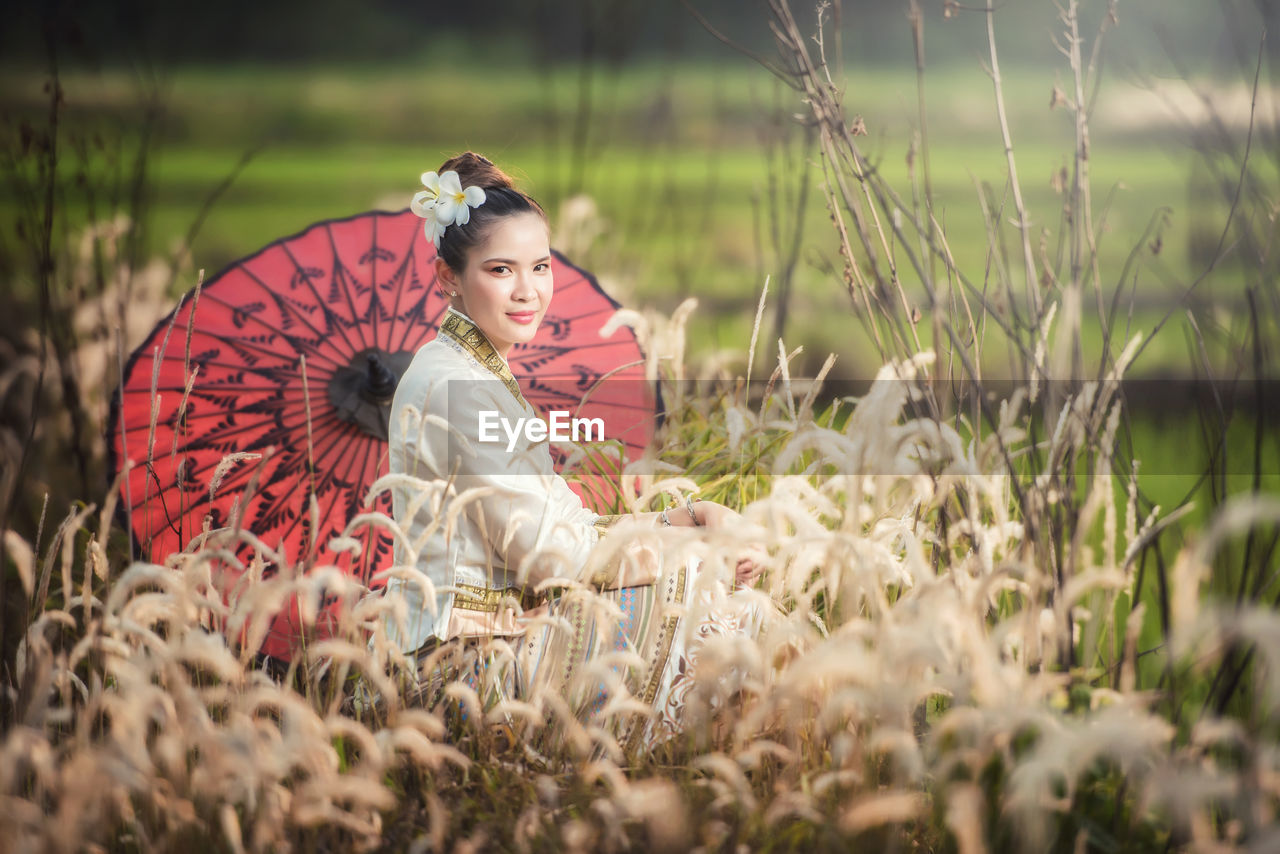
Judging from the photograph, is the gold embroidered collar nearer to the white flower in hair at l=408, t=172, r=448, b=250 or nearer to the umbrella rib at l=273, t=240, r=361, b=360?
the white flower in hair at l=408, t=172, r=448, b=250

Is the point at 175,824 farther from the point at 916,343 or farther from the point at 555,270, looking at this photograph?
the point at 555,270

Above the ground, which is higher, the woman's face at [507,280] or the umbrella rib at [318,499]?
the woman's face at [507,280]

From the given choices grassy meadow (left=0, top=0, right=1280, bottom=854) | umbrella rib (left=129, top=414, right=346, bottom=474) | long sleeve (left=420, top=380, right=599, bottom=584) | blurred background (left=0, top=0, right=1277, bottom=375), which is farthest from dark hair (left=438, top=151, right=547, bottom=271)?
blurred background (left=0, top=0, right=1277, bottom=375)

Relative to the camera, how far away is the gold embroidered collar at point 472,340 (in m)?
1.60

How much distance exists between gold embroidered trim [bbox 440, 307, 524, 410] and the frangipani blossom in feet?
0.50

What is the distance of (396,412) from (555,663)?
48 centimetres

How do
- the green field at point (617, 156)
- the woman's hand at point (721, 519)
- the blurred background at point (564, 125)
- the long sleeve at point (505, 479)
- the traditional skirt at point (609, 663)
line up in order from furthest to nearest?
1. the green field at point (617, 156)
2. the blurred background at point (564, 125)
3. the woman's hand at point (721, 519)
4. the long sleeve at point (505, 479)
5. the traditional skirt at point (609, 663)

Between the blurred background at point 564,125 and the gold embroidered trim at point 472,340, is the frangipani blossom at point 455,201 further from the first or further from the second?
the blurred background at point 564,125

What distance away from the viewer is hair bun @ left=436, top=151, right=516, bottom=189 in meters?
1.66

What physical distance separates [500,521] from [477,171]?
62 centimetres

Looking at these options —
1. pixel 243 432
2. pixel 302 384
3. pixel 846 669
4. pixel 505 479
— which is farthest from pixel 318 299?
pixel 846 669

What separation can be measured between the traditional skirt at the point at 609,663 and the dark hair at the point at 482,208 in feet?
1.96

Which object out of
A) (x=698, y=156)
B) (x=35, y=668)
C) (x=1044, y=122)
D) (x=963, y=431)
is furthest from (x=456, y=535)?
(x=698, y=156)

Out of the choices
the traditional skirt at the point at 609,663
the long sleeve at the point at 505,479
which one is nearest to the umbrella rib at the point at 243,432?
the long sleeve at the point at 505,479
